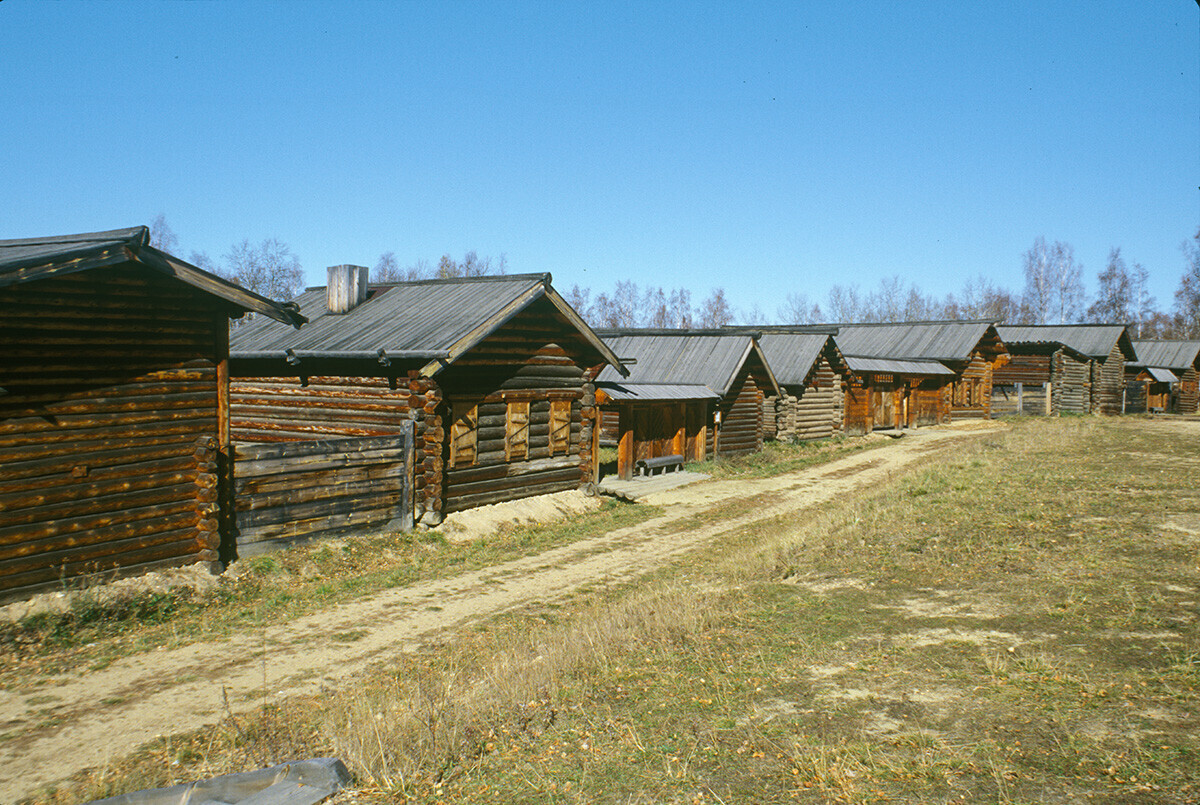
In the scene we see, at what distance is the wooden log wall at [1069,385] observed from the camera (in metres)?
48.4

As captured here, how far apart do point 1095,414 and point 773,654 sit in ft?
167

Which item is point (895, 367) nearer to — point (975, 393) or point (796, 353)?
point (796, 353)

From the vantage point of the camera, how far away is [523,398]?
17984 mm

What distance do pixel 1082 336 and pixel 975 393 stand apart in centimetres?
1181

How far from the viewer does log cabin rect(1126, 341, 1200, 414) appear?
56406 millimetres

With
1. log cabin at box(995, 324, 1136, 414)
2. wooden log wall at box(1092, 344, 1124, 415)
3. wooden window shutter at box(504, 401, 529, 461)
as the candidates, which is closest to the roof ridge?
wooden window shutter at box(504, 401, 529, 461)

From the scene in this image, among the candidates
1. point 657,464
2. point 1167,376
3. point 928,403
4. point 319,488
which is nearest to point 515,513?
point 319,488

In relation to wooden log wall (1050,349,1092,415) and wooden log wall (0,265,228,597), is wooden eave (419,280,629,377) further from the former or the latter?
wooden log wall (1050,349,1092,415)

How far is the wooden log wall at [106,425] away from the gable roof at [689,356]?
1626 cm

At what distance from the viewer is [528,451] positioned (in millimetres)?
18312

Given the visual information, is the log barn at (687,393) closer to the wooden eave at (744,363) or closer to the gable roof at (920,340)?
the wooden eave at (744,363)

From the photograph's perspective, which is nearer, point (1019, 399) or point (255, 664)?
point (255, 664)

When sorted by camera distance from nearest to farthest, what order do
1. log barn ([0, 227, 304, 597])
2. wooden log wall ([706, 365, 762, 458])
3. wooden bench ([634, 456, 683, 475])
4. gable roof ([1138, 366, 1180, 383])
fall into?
log barn ([0, 227, 304, 597]) → wooden bench ([634, 456, 683, 475]) → wooden log wall ([706, 365, 762, 458]) → gable roof ([1138, 366, 1180, 383])

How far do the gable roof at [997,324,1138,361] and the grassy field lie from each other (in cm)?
4568
